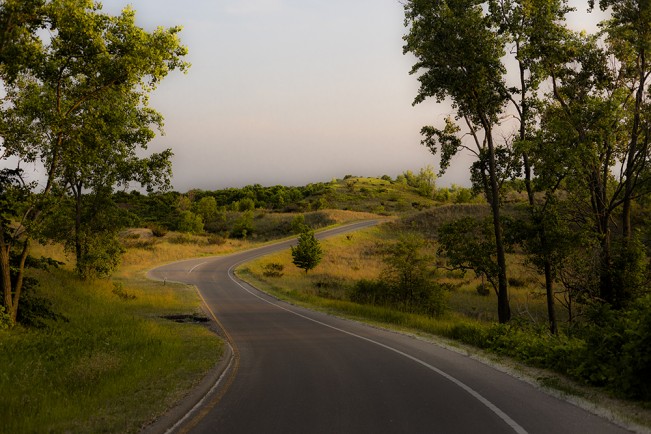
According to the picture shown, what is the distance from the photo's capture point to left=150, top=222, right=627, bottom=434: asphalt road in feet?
20.9

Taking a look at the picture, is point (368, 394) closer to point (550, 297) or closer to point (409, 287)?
point (550, 297)

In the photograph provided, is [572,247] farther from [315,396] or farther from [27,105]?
[27,105]

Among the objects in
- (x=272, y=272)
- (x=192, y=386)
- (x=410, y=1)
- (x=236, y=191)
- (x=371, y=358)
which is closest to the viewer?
(x=192, y=386)

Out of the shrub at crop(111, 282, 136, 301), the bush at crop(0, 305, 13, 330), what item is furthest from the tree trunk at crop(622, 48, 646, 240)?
the shrub at crop(111, 282, 136, 301)

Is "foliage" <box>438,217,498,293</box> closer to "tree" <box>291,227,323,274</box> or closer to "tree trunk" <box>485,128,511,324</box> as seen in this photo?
"tree trunk" <box>485,128,511,324</box>

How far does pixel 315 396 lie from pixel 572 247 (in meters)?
14.7

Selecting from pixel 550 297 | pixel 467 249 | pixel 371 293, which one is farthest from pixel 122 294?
pixel 550 297

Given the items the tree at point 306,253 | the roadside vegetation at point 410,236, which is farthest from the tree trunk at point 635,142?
the tree at point 306,253

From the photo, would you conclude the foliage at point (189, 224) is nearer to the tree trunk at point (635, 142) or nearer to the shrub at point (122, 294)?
the shrub at point (122, 294)

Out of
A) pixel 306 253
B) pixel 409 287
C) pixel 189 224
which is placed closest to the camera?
pixel 409 287

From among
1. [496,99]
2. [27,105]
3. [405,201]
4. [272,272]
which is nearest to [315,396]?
[27,105]

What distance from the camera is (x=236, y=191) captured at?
16088 cm

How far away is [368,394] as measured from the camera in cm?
809

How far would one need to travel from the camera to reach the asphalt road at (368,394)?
6355 mm
